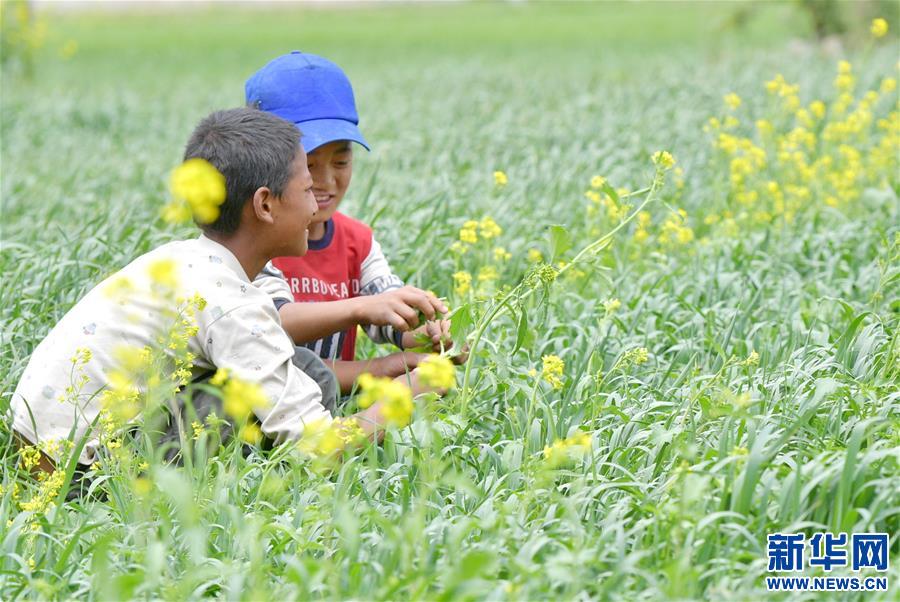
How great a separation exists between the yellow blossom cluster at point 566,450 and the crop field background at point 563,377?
0.01m

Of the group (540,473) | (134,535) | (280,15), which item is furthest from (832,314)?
(280,15)

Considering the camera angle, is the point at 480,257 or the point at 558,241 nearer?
the point at 558,241

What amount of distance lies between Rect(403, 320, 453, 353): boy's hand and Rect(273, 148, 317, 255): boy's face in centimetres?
45

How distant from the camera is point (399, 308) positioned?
3186mm

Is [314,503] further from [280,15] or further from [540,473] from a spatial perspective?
[280,15]

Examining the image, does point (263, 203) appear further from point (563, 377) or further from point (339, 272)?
point (563, 377)

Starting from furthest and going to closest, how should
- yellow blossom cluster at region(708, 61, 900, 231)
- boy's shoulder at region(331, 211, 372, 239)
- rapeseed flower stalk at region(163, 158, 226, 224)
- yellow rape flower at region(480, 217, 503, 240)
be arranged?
yellow blossom cluster at region(708, 61, 900, 231) → yellow rape flower at region(480, 217, 503, 240) → boy's shoulder at region(331, 211, 372, 239) → rapeseed flower stalk at region(163, 158, 226, 224)

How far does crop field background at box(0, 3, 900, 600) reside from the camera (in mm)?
2248

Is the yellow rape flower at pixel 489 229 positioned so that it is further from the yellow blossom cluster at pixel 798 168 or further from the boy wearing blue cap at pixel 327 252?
the yellow blossom cluster at pixel 798 168

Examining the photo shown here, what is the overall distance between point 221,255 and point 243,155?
0.26 meters

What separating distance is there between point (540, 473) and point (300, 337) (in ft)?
3.75

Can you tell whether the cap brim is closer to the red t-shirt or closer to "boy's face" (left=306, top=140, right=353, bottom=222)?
"boy's face" (left=306, top=140, right=353, bottom=222)

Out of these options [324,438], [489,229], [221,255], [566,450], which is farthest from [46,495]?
[489,229]

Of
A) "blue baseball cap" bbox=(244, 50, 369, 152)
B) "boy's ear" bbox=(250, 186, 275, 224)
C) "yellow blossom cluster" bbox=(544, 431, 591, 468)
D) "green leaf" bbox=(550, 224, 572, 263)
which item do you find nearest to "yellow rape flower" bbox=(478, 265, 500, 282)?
"blue baseball cap" bbox=(244, 50, 369, 152)
